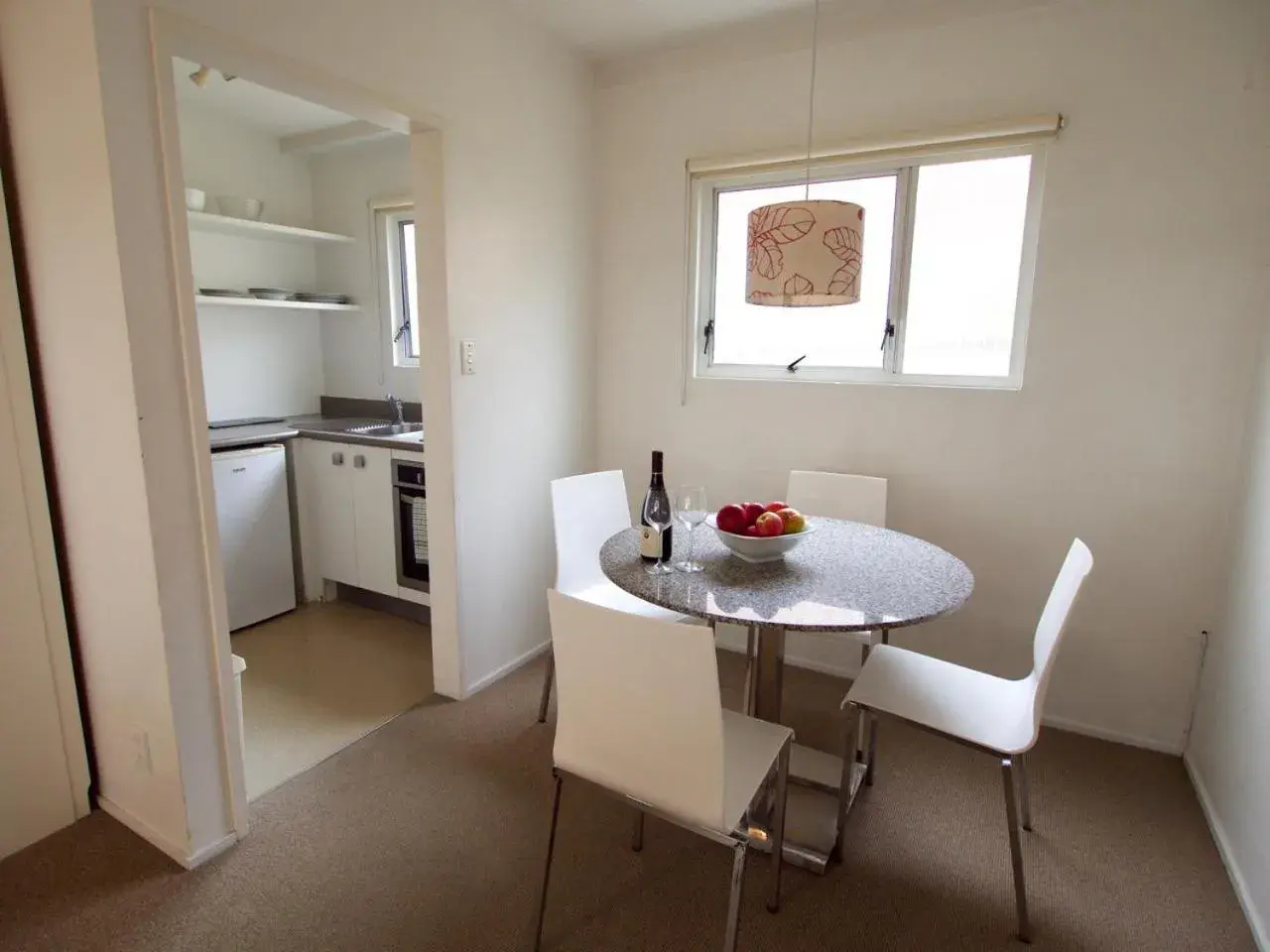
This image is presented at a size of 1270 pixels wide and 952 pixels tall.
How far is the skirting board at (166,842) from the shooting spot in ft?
5.74

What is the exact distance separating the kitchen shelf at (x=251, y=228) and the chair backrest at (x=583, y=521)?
83.4 inches

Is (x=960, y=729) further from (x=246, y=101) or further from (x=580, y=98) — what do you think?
(x=246, y=101)

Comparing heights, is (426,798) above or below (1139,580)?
below

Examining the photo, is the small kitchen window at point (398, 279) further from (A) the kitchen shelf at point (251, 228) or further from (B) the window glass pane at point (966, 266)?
(B) the window glass pane at point (966, 266)

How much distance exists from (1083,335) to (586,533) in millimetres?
1798

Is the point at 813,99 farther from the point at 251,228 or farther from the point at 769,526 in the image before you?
the point at 251,228

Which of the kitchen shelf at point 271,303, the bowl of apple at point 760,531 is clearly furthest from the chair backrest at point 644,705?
the kitchen shelf at point 271,303

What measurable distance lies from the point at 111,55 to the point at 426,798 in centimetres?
197

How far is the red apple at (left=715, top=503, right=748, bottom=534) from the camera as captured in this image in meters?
1.80

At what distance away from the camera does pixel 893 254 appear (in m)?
2.59

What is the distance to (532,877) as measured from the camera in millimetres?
1731

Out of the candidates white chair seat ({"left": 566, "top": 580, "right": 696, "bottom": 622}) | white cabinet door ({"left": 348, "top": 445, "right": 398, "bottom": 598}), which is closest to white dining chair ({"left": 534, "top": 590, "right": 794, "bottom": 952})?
white chair seat ({"left": 566, "top": 580, "right": 696, "bottom": 622})

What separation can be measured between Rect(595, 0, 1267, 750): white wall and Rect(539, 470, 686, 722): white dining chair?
66 cm

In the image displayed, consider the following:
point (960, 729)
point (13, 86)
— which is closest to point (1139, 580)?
point (960, 729)
